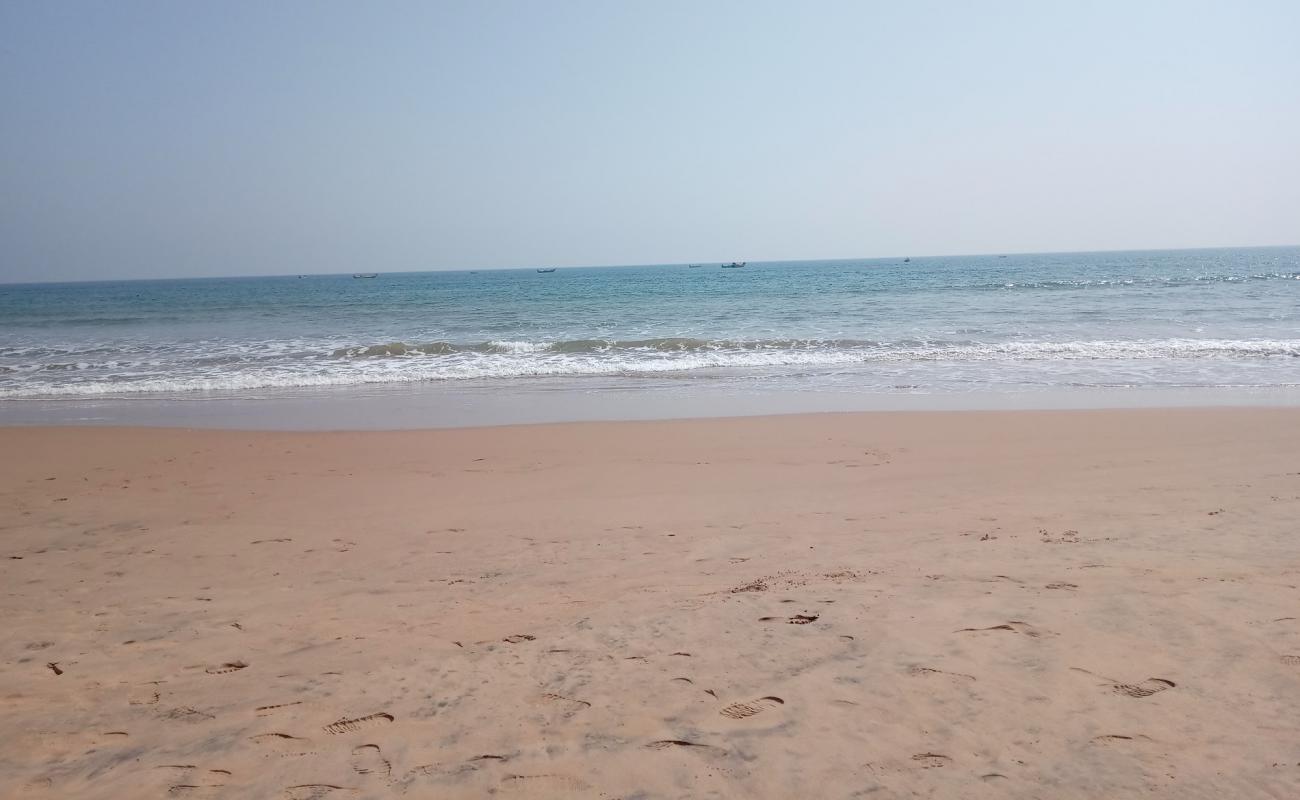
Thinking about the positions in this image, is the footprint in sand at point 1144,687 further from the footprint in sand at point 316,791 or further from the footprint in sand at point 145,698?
the footprint in sand at point 145,698

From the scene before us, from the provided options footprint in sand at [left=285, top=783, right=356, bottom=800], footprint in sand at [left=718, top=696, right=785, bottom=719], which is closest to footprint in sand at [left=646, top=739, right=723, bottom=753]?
footprint in sand at [left=718, top=696, right=785, bottom=719]

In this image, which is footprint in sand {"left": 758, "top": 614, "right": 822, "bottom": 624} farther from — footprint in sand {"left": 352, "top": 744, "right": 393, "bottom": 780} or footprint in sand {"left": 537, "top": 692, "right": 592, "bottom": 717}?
footprint in sand {"left": 352, "top": 744, "right": 393, "bottom": 780}

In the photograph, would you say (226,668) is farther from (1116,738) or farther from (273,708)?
(1116,738)

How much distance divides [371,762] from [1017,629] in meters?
2.84

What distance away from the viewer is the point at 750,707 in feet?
10.2

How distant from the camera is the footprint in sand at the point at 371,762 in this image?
2771mm

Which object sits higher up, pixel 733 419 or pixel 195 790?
pixel 733 419

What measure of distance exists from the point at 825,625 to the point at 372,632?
228cm

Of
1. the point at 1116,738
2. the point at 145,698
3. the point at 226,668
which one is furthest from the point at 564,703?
the point at 1116,738

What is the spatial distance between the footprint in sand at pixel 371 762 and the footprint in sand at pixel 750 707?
49.1 inches

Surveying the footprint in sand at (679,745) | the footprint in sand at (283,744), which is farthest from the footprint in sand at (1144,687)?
the footprint in sand at (283,744)

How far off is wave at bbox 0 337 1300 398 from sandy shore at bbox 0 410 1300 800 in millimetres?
9537

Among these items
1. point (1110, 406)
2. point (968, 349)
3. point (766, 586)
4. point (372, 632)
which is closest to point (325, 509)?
point (372, 632)

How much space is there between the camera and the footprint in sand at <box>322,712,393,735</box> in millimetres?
3068
